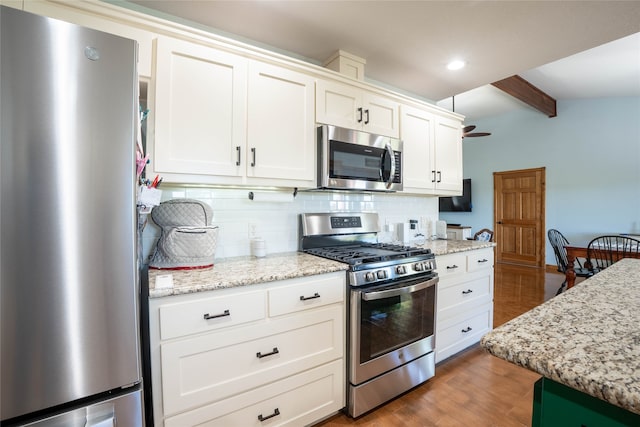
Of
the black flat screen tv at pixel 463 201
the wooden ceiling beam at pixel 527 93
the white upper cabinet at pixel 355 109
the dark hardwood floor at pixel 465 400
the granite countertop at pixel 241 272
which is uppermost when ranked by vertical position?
the wooden ceiling beam at pixel 527 93

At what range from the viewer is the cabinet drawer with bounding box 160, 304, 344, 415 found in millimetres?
1244

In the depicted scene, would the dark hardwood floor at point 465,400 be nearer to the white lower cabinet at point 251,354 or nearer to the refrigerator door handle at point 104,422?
the white lower cabinet at point 251,354

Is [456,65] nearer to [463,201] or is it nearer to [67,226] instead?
[67,226]

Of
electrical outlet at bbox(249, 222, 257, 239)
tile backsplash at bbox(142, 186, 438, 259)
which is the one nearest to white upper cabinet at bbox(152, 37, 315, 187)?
tile backsplash at bbox(142, 186, 438, 259)

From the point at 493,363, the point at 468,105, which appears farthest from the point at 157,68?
the point at 468,105

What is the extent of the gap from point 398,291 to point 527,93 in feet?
15.6

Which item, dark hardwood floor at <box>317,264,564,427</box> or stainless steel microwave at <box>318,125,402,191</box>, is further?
stainless steel microwave at <box>318,125,402,191</box>

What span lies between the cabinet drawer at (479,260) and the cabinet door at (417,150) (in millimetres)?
690

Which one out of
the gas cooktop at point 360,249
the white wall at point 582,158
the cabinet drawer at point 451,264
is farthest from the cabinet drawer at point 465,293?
the white wall at point 582,158

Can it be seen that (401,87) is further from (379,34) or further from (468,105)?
(468,105)

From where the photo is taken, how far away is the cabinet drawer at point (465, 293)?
89.4 inches

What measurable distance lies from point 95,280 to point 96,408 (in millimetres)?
424

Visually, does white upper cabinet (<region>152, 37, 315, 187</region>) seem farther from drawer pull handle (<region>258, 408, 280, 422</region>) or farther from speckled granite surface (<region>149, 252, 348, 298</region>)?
drawer pull handle (<region>258, 408, 280, 422</region>)

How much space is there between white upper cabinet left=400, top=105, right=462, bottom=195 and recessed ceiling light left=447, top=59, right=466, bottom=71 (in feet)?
1.26
